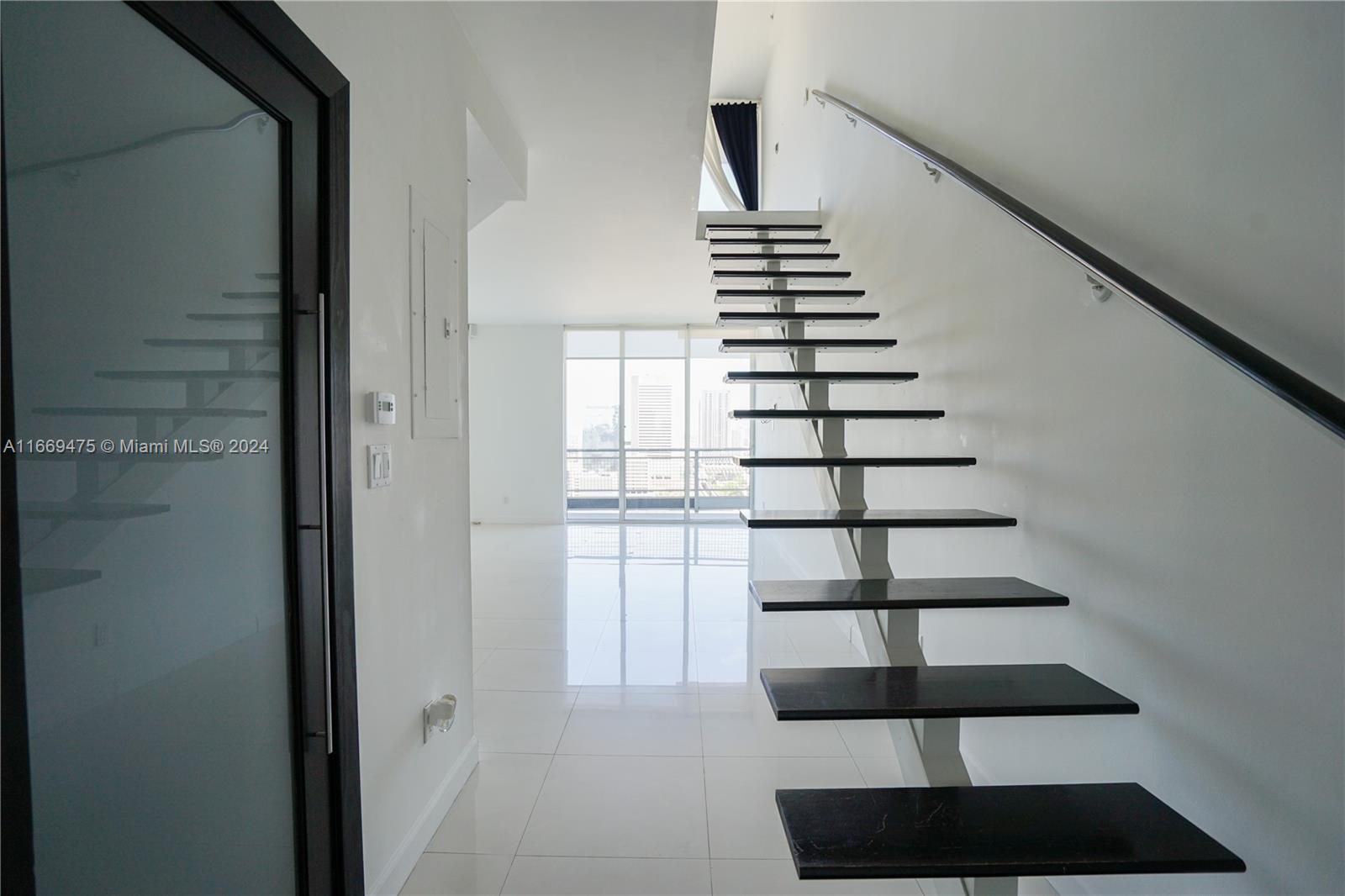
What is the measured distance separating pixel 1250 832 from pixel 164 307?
209cm

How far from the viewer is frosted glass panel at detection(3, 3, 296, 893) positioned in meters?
0.94

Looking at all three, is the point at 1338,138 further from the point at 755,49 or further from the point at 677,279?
the point at 755,49

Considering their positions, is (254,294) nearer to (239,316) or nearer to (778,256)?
(239,316)

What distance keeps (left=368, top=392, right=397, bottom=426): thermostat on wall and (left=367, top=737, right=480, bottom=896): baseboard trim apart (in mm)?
1163

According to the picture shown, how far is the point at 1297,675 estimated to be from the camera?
121 cm

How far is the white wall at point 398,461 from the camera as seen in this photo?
5.80 ft

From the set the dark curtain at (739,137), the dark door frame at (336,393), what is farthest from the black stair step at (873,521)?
the dark curtain at (739,137)

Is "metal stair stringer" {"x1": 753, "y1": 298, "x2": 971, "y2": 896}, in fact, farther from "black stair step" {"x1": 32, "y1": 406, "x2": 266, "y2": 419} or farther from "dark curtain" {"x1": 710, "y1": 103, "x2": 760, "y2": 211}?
"dark curtain" {"x1": 710, "y1": 103, "x2": 760, "y2": 211}

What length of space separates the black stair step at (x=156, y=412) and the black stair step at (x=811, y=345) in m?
2.17

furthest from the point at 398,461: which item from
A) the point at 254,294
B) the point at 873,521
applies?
the point at 873,521

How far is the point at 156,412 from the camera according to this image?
1130mm

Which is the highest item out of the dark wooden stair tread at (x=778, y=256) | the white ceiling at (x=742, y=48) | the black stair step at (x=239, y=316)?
the white ceiling at (x=742, y=48)

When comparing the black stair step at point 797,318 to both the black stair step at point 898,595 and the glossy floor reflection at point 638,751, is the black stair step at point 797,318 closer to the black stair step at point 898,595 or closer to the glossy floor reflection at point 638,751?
the glossy floor reflection at point 638,751

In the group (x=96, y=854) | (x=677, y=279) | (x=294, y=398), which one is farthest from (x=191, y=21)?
(x=677, y=279)
